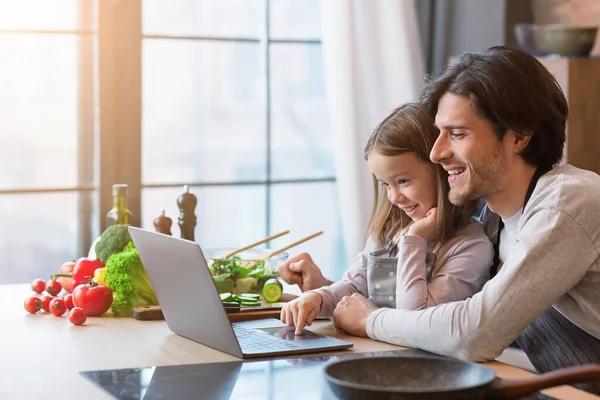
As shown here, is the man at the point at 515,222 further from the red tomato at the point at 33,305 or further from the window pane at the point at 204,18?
the window pane at the point at 204,18

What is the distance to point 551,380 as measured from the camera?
120cm

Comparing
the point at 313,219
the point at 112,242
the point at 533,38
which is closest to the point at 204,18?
the point at 313,219

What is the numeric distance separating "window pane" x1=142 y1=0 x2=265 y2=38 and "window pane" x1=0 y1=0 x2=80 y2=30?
0.32 m

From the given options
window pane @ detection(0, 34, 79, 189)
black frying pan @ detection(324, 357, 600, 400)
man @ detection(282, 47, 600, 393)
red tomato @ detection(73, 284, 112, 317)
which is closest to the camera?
black frying pan @ detection(324, 357, 600, 400)

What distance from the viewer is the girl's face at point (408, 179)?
2.21 meters

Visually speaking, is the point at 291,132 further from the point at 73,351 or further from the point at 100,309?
the point at 73,351

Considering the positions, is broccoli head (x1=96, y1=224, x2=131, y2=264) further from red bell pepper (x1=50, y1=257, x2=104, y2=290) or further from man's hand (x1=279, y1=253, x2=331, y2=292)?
man's hand (x1=279, y1=253, x2=331, y2=292)

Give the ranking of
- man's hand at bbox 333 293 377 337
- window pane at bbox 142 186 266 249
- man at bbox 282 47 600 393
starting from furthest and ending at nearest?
window pane at bbox 142 186 266 249
man's hand at bbox 333 293 377 337
man at bbox 282 47 600 393

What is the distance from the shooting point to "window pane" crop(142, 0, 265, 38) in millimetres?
4094

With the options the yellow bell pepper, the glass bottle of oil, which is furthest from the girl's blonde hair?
the glass bottle of oil

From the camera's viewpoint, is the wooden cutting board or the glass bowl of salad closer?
the wooden cutting board

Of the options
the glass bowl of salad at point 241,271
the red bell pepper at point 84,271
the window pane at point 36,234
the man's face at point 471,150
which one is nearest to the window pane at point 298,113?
the window pane at point 36,234

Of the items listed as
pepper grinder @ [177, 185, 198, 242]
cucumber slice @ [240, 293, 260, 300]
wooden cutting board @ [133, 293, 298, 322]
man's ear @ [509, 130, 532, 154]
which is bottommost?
wooden cutting board @ [133, 293, 298, 322]

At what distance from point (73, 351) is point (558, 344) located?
1.00 meters
